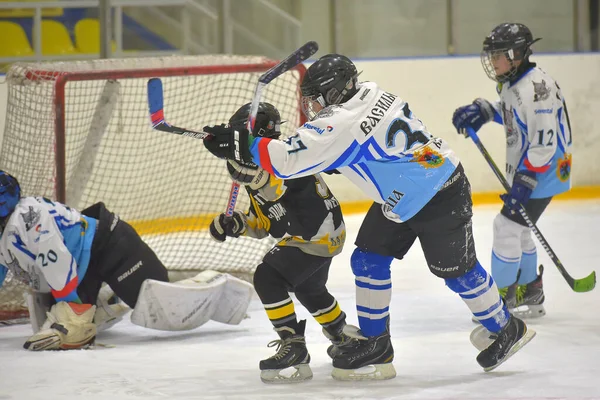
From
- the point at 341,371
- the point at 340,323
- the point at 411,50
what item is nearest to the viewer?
the point at 341,371

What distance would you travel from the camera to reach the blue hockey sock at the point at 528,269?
438 cm

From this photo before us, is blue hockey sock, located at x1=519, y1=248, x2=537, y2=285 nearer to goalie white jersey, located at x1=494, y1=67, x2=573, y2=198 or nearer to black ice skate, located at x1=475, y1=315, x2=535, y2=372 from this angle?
goalie white jersey, located at x1=494, y1=67, x2=573, y2=198

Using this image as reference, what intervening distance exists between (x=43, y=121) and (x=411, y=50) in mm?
3964

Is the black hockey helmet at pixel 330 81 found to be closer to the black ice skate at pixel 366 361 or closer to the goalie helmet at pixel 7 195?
the black ice skate at pixel 366 361

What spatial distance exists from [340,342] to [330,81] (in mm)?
930

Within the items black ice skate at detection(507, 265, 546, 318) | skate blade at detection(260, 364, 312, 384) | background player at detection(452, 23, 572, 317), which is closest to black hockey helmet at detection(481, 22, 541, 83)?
background player at detection(452, 23, 572, 317)

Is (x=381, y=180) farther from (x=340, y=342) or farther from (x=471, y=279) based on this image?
(x=340, y=342)

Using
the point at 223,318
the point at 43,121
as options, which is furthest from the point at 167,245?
the point at 223,318

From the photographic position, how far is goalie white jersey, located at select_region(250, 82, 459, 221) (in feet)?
9.69

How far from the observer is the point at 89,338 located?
12.7 ft

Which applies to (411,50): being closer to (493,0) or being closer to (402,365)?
(493,0)

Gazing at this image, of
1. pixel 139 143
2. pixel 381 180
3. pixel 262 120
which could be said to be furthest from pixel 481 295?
pixel 139 143

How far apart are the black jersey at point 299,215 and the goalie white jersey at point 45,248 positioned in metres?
0.73

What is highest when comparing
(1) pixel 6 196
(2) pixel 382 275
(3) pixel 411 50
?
(3) pixel 411 50
